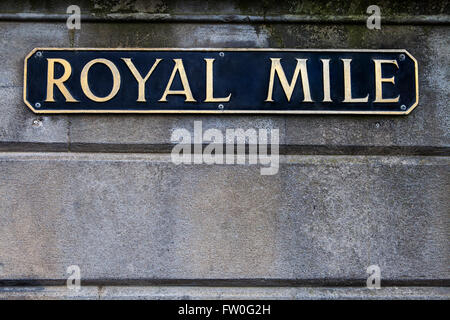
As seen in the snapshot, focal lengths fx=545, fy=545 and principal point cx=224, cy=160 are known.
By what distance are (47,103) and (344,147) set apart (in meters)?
2.00

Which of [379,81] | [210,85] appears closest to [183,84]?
[210,85]

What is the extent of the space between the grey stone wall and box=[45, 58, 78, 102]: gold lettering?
0.45 ft

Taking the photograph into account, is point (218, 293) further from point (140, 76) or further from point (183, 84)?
point (140, 76)

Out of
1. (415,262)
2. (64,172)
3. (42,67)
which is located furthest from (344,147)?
(42,67)

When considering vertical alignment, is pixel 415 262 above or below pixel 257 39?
below

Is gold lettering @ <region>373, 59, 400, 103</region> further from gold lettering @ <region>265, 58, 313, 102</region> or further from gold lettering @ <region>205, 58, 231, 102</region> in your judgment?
gold lettering @ <region>205, 58, 231, 102</region>

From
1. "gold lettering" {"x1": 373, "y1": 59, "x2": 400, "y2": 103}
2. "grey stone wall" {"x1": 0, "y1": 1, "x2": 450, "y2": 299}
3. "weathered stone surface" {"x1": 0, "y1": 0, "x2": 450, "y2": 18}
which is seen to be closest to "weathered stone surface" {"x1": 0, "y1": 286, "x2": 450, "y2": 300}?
"grey stone wall" {"x1": 0, "y1": 1, "x2": 450, "y2": 299}

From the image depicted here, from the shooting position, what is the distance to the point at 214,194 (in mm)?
3588

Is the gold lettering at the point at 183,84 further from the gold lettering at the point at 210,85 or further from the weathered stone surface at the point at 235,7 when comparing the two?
the weathered stone surface at the point at 235,7

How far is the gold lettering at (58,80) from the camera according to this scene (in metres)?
3.61

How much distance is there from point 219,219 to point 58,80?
1.41 m
